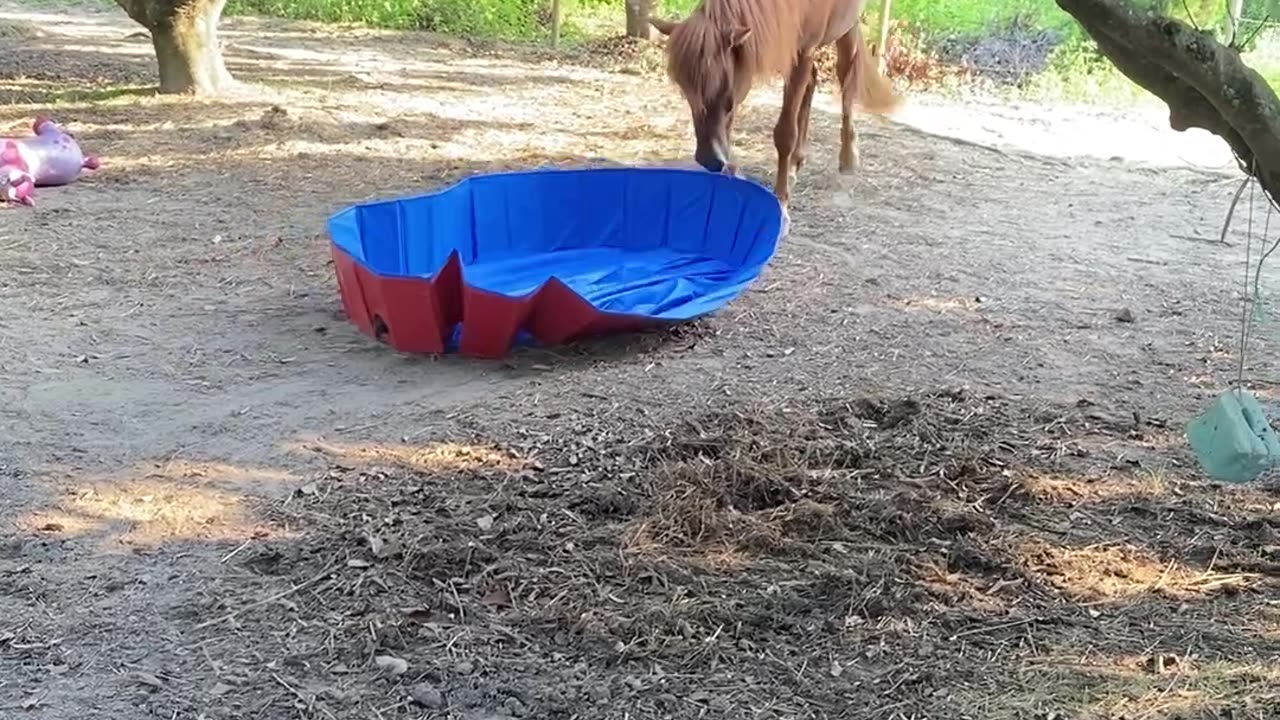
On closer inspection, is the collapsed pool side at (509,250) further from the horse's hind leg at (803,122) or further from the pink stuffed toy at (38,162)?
the pink stuffed toy at (38,162)

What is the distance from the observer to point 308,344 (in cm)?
456

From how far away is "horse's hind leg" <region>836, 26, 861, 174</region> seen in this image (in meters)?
7.04

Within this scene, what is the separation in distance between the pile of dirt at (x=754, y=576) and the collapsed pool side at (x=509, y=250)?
2.30 ft

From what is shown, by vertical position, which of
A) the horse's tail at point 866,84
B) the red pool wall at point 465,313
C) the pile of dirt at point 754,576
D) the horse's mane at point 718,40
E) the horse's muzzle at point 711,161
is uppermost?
the horse's mane at point 718,40

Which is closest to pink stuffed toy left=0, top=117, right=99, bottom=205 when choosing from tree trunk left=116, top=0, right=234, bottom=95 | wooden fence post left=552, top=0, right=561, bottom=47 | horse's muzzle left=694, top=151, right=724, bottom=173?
tree trunk left=116, top=0, right=234, bottom=95

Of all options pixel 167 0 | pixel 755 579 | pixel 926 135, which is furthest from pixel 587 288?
pixel 167 0

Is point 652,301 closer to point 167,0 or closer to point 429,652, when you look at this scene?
point 429,652

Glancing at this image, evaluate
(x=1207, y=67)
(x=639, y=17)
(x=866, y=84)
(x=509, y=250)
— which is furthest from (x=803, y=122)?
(x=639, y=17)

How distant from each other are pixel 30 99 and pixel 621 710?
326 inches

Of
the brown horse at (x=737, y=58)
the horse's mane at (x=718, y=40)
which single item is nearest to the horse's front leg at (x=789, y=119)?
the brown horse at (x=737, y=58)

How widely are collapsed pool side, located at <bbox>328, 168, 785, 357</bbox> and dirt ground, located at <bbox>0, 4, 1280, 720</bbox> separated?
0.14 meters

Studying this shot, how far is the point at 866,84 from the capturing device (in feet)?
24.1

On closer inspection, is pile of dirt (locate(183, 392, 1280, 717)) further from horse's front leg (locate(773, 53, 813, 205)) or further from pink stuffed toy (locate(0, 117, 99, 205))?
pink stuffed toy (locate(0, 117, 99, 205))

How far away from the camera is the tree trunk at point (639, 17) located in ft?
40.9
